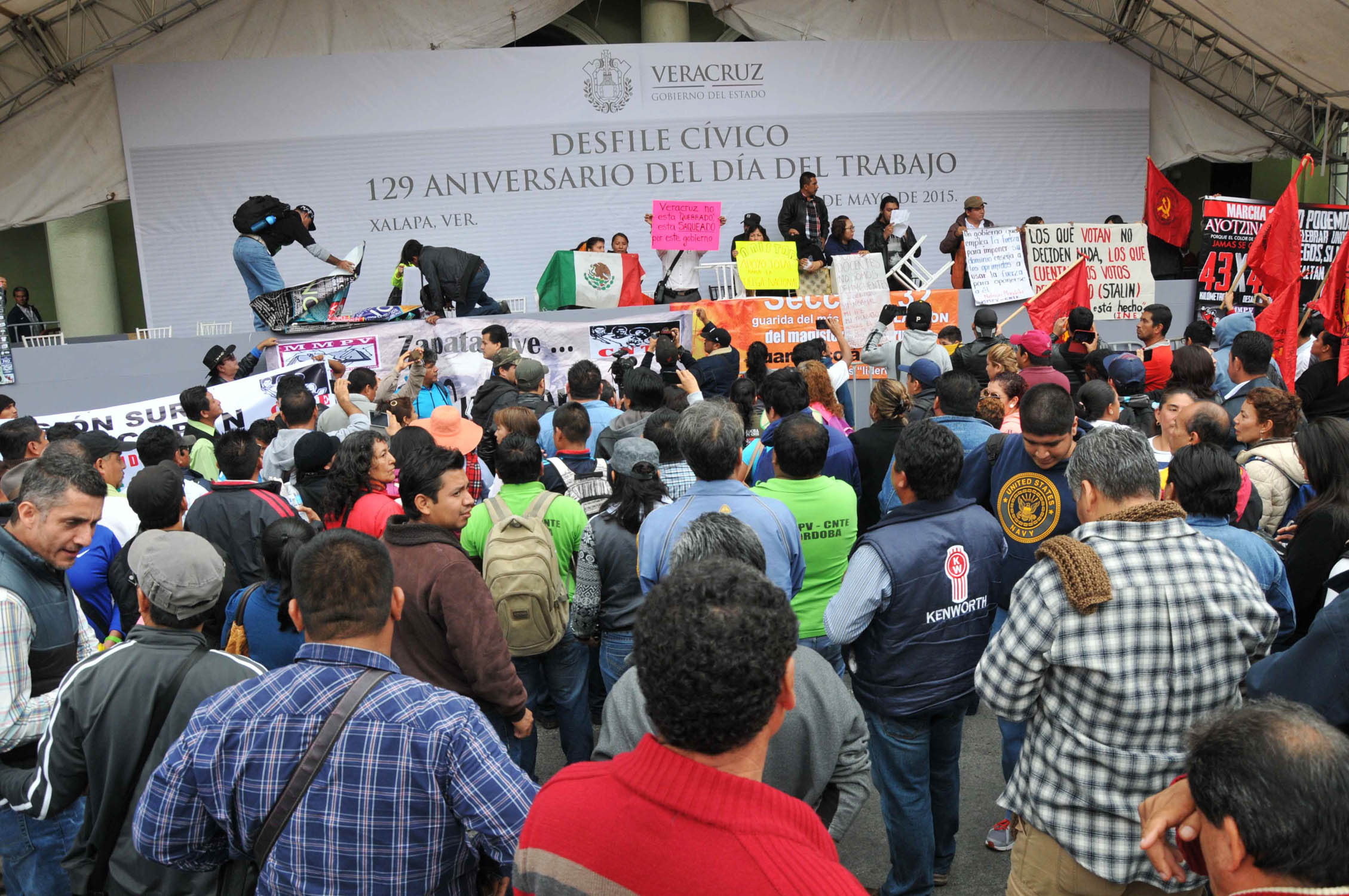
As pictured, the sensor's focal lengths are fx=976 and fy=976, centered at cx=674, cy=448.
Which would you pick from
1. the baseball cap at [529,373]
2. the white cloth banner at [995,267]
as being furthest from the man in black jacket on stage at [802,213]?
the baseball cap at [529,373]

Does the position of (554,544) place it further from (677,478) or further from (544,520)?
(677,478)

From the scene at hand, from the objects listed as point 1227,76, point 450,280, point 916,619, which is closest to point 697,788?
point 916,619

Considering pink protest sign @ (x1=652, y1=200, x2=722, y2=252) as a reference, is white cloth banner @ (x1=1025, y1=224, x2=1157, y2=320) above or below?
below

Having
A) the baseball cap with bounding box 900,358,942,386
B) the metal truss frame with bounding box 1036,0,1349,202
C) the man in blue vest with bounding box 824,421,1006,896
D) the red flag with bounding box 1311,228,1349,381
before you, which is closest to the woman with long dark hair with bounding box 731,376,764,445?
the baseball cap with bounding box 900,358,942,386

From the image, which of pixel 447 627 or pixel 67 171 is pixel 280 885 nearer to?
pixel 447 627

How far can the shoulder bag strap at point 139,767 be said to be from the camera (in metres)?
2.34

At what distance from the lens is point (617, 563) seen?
3855 mm

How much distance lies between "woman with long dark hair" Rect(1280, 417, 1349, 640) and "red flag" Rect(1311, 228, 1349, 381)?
3319mm

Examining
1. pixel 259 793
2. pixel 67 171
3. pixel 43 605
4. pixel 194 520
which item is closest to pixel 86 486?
pixel 43 605

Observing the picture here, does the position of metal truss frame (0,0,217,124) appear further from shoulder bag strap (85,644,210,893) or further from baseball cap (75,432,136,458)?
shoulder bag strap (85,644,210,893)

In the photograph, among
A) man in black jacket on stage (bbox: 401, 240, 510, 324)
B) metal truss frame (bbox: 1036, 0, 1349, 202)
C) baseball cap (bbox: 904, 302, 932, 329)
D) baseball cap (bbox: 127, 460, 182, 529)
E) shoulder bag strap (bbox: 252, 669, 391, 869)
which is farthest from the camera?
metal truss frame (bbox: 1036, 0, 1349, 202)

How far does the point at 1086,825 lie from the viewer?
2.40 m

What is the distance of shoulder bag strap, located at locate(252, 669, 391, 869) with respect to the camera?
1931mm

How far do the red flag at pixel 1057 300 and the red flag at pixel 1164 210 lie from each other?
135 inches
